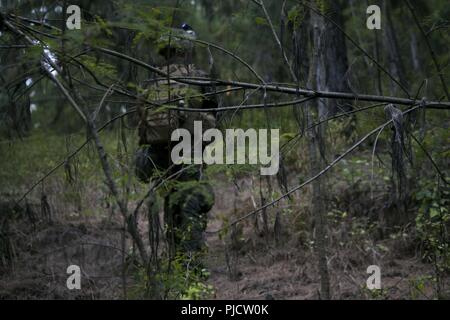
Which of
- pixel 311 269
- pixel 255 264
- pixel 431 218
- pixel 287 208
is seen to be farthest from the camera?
pixel 287 208

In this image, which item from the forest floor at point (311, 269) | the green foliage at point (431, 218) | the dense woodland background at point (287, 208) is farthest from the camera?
the forest floor at point (311, 269)

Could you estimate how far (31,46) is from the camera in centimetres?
321

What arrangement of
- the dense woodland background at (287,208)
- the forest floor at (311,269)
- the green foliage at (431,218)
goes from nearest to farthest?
1. the dense woodland background at (287,208)
2. the green foliage at (431,218)
3. the forest floor at (311,269)

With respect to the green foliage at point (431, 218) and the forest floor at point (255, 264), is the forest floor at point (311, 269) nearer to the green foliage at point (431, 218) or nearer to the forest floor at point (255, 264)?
the forest floor at point (255, 264)

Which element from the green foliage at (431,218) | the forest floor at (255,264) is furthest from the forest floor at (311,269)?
the green foliage at (431,218)

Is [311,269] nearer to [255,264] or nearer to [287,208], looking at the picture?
[255,264]

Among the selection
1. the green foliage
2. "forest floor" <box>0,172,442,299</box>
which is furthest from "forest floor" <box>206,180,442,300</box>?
the green foliage

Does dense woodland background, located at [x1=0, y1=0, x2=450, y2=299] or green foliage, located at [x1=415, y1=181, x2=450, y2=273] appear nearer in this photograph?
dense woodland background, located at [x1=0, y1=0, x2=450, y2=299]

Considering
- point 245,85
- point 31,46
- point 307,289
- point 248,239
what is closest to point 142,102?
point 31,46

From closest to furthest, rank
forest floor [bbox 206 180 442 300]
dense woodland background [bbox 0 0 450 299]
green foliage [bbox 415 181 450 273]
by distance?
dense woodland background [bbox 0 0 450 299], green foliage [bbox 415 181 450 273], forest floor [bbox 206 180 442 300]

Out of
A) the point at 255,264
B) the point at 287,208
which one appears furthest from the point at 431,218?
the point at 255,264

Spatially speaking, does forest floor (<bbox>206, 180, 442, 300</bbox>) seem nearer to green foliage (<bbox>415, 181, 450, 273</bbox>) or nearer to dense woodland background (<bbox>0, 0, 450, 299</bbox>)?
dense woodland background (<bbox>0, 0, 450, 299</bbox>)

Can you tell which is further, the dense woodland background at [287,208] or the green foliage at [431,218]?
the green foliage at [431,218]
